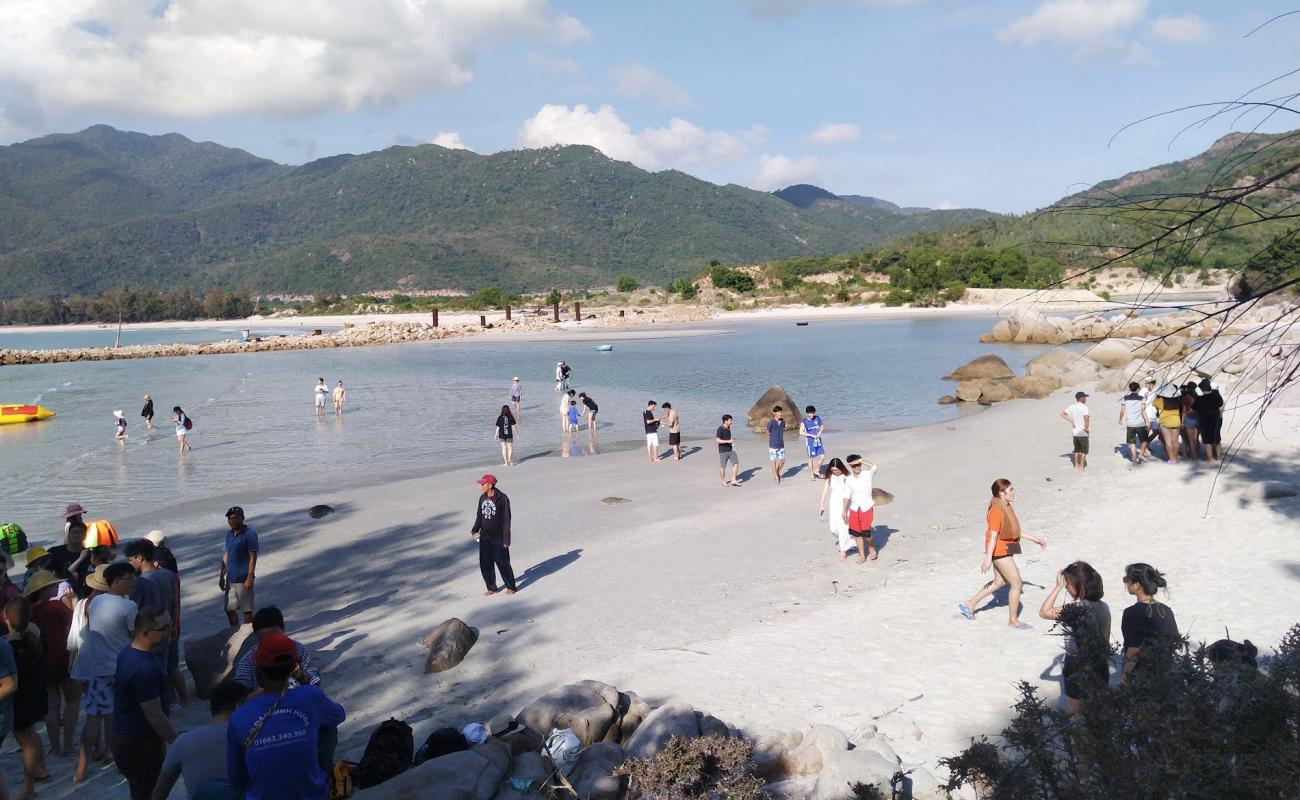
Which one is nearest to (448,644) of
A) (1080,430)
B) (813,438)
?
(813,438)

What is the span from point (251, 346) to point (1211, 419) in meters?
72.2

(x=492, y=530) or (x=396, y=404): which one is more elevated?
(x=492, y=530)

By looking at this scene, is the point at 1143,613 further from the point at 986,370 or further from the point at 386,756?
the point at 986,370

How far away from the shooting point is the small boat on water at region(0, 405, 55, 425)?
32.9m

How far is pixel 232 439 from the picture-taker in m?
26.3

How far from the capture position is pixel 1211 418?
13.9 meters

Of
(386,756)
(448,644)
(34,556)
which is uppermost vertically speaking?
(34,556)

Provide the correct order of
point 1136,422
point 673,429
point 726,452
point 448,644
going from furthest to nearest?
1. point 673,429
2. point 726,452
3. point 1136,422
4. point 448,644

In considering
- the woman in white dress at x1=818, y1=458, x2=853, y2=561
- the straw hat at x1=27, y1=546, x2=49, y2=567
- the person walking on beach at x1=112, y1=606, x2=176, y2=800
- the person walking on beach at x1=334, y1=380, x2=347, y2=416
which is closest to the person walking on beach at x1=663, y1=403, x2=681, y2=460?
the woman in white dress at x1=818, y1=458, x2=853, y2=561

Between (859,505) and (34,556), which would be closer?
(34,556)

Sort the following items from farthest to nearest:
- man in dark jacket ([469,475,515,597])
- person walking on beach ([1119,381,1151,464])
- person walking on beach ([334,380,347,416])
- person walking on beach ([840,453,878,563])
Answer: person walking on beach ([334,380,347,416]) → person walking on beach ([1119,381,1151,464]) → person walking on beach ([840,453,878,563]) → man in dark jacket ([469,475,515,597])

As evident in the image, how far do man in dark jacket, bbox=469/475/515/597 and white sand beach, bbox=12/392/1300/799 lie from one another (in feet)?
1.27

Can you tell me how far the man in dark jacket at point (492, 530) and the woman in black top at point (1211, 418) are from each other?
11030 mm

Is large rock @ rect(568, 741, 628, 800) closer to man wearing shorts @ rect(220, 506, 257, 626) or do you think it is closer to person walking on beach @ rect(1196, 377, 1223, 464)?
man wearing shorts @ rect(220, 506, 257, 626)
